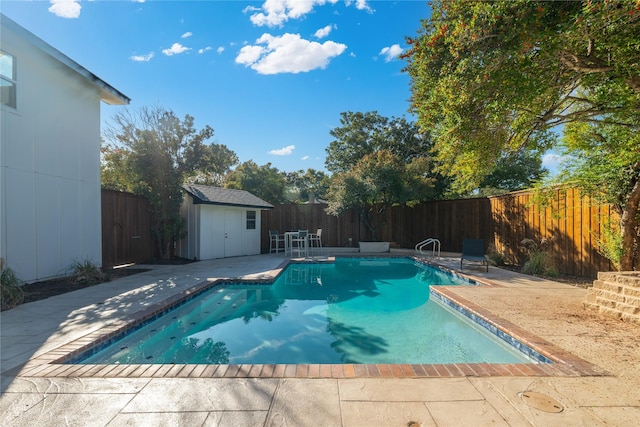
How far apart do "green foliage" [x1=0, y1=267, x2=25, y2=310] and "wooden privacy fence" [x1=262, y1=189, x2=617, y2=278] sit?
9.12 meters

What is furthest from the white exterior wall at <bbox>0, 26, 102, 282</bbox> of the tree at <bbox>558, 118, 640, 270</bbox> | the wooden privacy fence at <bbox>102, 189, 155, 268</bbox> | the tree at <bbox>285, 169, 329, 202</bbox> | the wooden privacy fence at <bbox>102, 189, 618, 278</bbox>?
the tree at <bbox>285, 169, 329, 202</bbox>

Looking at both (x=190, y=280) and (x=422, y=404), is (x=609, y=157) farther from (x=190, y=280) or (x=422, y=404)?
(x=190, y=280)

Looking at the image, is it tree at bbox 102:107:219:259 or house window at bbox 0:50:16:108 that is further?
tree at bbox 102:107:219:259

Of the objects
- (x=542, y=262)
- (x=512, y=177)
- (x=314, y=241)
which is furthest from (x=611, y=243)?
(x=512, y=177)

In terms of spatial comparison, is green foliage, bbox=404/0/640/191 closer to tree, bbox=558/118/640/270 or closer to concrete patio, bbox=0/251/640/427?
tree, bbox=558/118/640/270

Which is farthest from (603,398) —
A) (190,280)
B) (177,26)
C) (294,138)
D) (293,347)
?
(294,138)

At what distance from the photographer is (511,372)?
2.60m

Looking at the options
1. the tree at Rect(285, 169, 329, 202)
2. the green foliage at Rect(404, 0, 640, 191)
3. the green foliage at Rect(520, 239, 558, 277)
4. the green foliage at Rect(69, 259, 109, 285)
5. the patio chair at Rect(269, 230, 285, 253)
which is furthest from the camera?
the tree at Rect(285, 169, 329, 202)

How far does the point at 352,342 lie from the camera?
13.7 feet

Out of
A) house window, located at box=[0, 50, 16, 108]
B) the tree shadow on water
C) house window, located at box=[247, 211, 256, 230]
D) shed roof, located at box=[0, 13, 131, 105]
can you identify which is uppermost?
shed roof, located at box=[0, 13, 131, 105]

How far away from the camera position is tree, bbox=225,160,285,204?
21.4m

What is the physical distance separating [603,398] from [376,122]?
19243 millimetres

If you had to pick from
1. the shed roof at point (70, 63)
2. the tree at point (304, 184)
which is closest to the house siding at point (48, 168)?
the shed roof at point (70, 63)

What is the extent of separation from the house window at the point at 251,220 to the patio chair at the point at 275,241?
800mm
